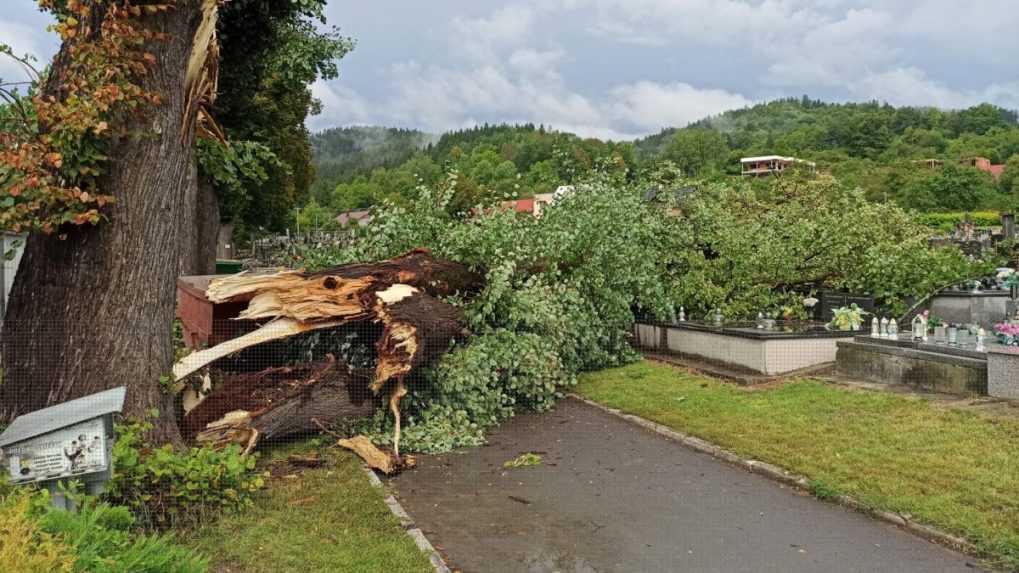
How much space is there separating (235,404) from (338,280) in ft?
5.30

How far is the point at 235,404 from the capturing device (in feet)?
23.8

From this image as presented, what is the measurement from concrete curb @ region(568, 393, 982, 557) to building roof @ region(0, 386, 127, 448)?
190 inches

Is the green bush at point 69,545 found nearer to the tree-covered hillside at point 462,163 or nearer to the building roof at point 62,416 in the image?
the building roof at point 62,416

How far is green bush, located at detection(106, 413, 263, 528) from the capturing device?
492cm

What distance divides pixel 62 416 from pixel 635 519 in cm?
365

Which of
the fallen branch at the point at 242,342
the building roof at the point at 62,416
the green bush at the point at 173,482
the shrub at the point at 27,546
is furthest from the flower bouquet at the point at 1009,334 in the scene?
the shrub at the point at 27,546

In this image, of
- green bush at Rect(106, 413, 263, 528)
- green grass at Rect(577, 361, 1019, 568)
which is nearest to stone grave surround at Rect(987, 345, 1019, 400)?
green grass at Rect(577, 361, 1019, 568)

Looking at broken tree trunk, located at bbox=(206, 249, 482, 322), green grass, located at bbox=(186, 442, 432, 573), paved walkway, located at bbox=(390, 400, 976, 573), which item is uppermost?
broken tree trunk, located at bbox=(206, 249, 482, 322)

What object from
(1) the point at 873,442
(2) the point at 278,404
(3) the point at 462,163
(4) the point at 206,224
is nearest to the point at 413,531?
(2) the point at 278,404

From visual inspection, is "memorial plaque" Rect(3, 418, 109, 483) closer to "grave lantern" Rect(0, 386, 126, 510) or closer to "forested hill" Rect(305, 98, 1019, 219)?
"grave lantern" Rect(0, 386, 126, 510)

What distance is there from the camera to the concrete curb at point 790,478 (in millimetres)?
4938

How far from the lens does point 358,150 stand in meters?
175

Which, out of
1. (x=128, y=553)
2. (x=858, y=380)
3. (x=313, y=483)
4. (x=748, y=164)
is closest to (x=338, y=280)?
(x=313, y=483)

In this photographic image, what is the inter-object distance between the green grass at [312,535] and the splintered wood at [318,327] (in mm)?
1223
